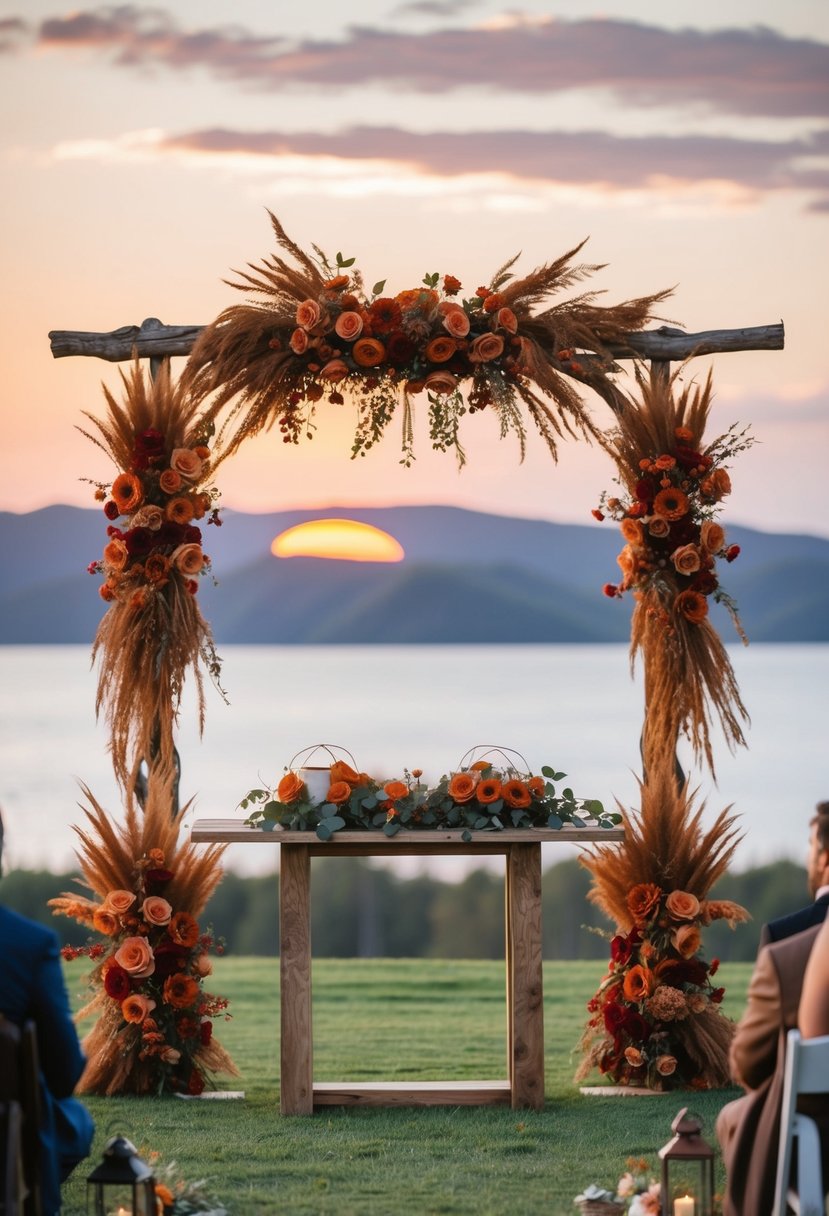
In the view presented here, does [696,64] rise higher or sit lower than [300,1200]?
higher

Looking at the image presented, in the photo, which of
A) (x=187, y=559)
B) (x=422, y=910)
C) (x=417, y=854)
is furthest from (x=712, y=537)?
(x=422, y=910)

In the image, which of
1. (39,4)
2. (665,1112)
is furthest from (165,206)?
(665,1112)

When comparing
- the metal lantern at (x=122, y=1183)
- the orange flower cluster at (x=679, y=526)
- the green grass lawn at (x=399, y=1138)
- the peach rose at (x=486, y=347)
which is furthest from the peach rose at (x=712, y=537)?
the metal lantern at (x=122, y=1183)

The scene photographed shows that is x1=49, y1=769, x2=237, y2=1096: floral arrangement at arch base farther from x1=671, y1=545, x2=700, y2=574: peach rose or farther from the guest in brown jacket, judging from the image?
the guest in brown jacket

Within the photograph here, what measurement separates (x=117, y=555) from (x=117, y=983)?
154 centimetres

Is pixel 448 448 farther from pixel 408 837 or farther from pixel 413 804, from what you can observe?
pixel 408 837

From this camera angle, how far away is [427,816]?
5246 mm

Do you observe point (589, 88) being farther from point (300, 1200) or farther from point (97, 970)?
point (300, 1200)

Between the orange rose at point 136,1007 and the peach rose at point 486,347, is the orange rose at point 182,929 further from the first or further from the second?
the peach rose at point 486,347

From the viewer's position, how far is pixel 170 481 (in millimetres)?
5621

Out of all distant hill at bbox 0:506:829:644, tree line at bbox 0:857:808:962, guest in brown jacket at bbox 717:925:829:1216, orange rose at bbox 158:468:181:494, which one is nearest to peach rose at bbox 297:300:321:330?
orange rose at bbox 158:468:181:494

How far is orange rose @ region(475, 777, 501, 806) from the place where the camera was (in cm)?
522

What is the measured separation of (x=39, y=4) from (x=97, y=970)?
7479 mm

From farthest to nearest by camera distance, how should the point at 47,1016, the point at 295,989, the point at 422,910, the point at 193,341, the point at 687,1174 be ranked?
1. the point at 422,910
2. the point at 193,341
3. the point at 295,989
4. the point at 687,1174
5. the point at 47,1016
